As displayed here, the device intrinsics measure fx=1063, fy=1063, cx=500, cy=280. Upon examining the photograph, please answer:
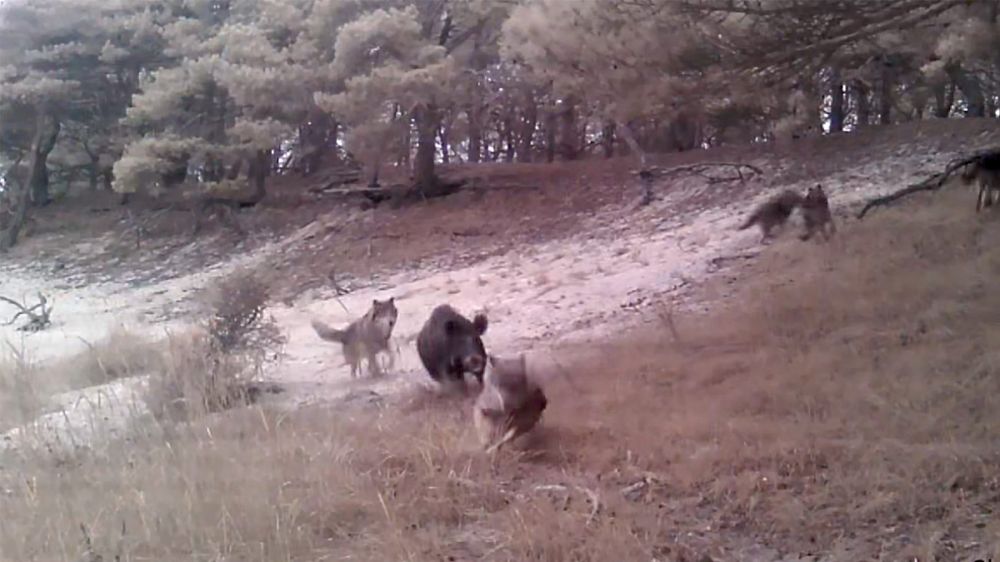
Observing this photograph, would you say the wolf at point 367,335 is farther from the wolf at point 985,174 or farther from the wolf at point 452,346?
the wolf at point 985,174

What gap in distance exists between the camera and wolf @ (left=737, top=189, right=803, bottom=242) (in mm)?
6344

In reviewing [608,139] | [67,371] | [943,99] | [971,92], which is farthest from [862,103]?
[67,371]

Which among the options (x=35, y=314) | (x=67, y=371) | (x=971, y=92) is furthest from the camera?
(x=971, y=92)

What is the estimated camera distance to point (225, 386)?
13.1ft

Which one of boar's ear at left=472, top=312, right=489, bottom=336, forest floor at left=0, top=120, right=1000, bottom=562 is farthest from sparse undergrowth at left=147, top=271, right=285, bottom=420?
boar's ear at left=472, top=312, right=489, bottom=336

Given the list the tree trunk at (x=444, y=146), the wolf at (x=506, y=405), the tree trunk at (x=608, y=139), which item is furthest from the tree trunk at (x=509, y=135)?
the wolf at (x=506, y=405)

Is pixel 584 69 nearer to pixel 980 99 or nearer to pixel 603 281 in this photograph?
pixel 603 281

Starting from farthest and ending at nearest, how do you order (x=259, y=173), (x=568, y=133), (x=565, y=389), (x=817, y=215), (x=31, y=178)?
1. (x=568, y=133)
2. (x=259, y=173)
3. (x=817, y=215)
4. (x=31, y=178)
5. (x=565, y=389)

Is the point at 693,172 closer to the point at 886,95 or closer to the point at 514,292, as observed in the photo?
the point at 886,95

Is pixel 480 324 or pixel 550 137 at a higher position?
pixel 550 137

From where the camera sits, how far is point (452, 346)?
4156 mm

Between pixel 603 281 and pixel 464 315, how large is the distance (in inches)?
47.4

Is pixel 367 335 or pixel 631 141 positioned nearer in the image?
pixel 367 335

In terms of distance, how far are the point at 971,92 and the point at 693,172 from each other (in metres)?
2.58
